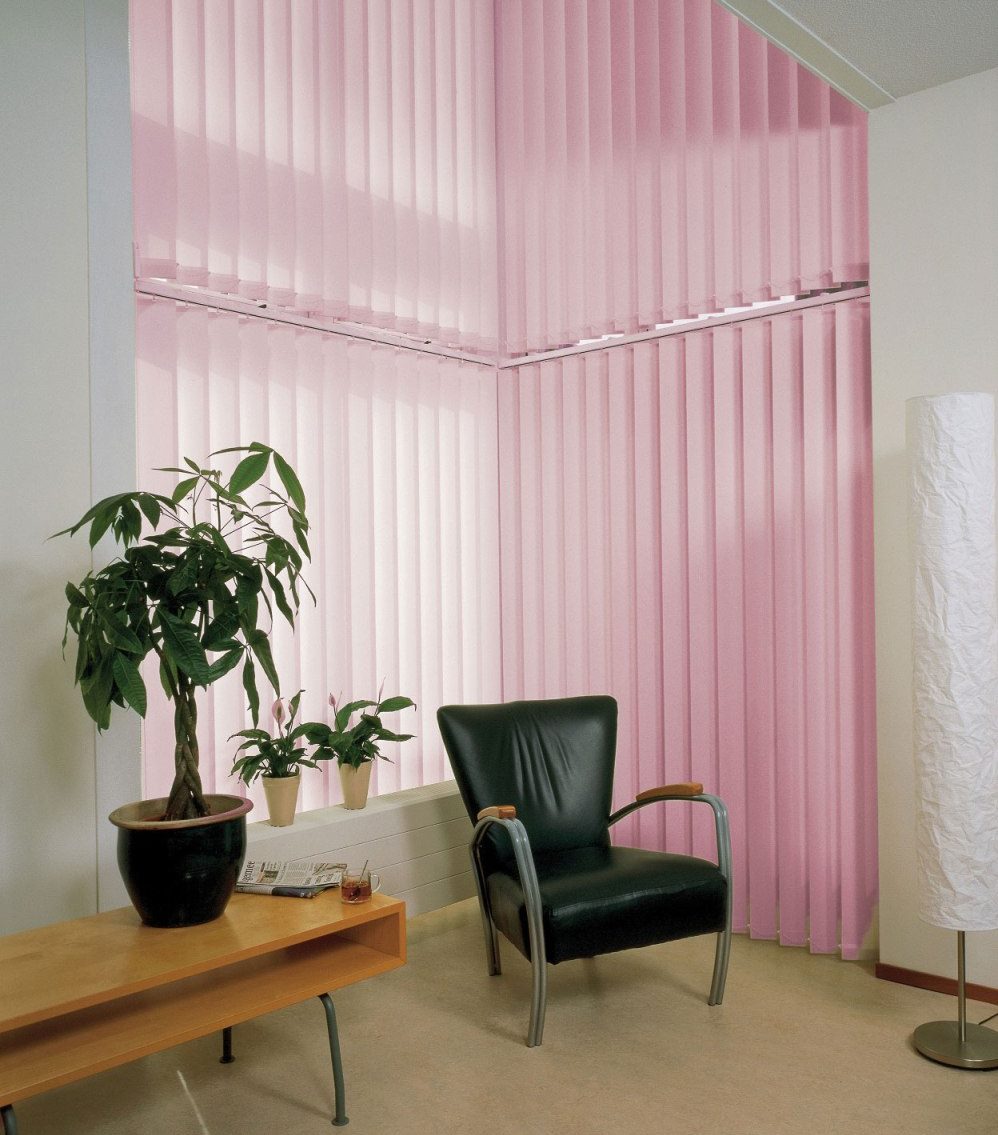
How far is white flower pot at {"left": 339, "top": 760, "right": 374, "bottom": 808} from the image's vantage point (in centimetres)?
354

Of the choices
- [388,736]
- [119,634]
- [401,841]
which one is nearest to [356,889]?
[119,634]

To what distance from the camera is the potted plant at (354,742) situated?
11.4 ft

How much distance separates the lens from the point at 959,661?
2699 millimetres

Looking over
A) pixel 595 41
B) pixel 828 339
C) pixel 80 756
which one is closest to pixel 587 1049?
pixel 80 756

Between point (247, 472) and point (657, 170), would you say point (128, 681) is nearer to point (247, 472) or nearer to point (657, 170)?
point (247, 472)

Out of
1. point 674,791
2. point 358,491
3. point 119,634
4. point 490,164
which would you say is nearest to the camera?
point 119,634

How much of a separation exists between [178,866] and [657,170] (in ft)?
9.63

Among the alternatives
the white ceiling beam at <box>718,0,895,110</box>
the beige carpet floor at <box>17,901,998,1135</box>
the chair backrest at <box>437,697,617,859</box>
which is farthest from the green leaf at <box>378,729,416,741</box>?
the white ceiling beam at <box>718,0,895,110</box>

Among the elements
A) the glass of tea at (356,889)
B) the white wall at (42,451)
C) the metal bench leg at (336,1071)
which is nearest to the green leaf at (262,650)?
the glass of tea at (356,889)

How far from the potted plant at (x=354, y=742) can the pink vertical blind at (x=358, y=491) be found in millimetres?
168

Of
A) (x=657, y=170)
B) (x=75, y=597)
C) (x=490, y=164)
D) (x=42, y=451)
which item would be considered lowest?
(x=75, y=597)

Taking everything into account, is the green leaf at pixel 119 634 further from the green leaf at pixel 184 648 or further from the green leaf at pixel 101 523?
the green leaf at pixel 101 523

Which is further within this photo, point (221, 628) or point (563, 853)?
point (563, 853)

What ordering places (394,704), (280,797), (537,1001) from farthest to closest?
(394,704), (280,797), (537,1001)
